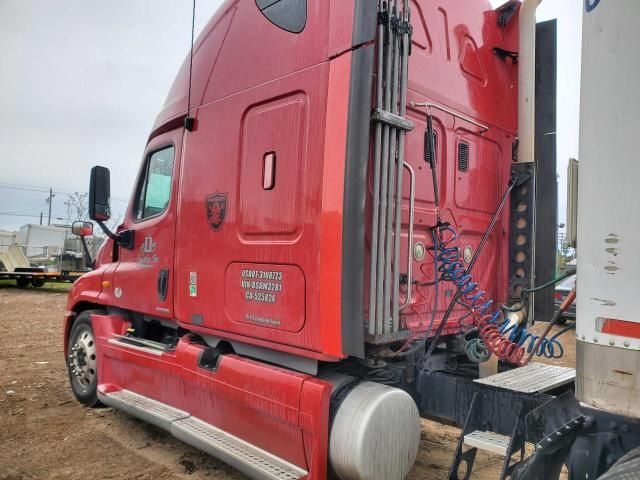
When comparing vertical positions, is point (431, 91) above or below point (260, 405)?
above

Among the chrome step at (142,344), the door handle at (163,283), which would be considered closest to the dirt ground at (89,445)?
the chrome step at (142,344)

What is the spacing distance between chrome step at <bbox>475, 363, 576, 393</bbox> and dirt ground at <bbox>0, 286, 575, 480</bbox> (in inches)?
39.0

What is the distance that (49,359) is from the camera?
24.2ft

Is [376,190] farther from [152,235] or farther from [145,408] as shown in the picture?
[145,408]

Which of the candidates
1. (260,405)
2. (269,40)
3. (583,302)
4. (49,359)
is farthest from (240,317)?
(49,359)

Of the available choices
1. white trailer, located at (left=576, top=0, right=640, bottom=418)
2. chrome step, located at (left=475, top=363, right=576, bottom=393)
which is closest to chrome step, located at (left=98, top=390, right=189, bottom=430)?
chrome step, located at (left=475, top=363, right=576, bottom=393)

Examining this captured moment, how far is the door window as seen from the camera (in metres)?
4.18

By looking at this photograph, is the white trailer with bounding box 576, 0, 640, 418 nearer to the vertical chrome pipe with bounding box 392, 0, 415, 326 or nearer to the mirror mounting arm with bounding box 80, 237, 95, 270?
the vertical chrome pipe with bounding box 392, 0, 415, 326

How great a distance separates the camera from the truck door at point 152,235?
155 inches

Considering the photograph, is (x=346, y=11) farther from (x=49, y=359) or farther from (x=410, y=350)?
(x=49, y=359)

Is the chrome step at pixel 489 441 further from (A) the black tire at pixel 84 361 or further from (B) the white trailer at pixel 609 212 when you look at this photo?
(A) the black tire at pixel 84 361

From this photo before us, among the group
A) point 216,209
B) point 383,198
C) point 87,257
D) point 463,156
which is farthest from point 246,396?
point 87,257

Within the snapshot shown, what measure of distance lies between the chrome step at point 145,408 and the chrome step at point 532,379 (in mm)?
2172

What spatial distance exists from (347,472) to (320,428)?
252 mm
